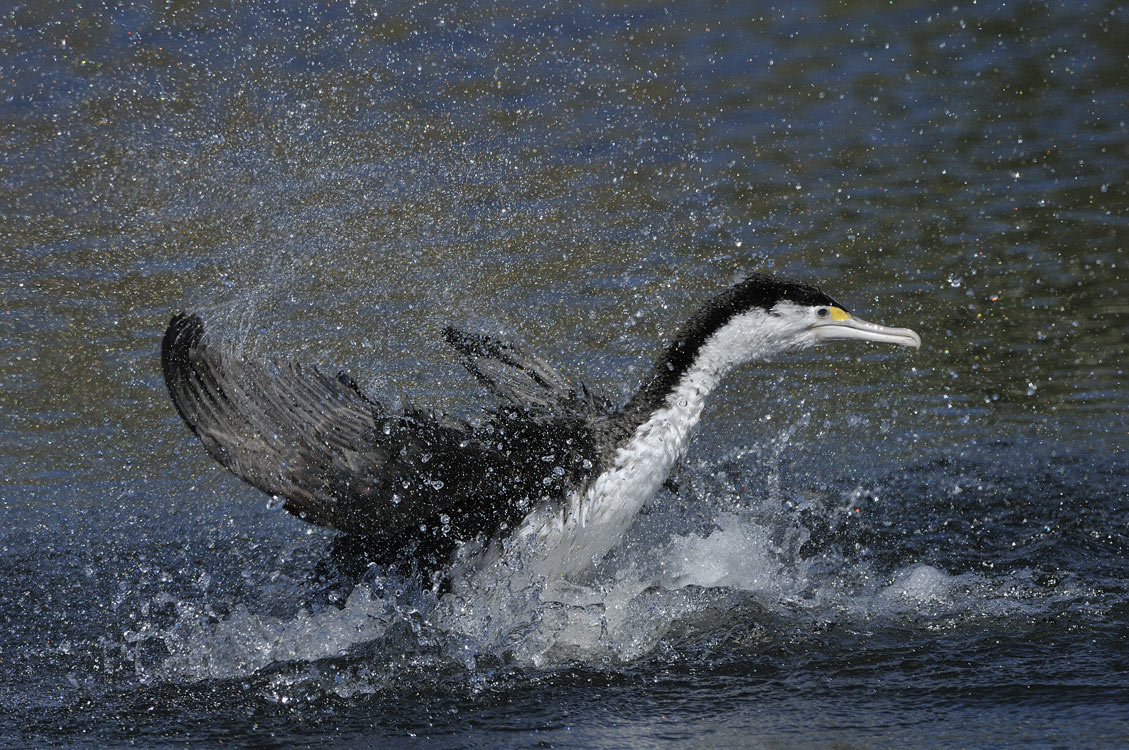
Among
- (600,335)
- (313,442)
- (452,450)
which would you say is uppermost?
(600,335)

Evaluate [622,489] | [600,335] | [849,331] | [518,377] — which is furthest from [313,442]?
[600,335]

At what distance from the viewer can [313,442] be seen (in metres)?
4.46

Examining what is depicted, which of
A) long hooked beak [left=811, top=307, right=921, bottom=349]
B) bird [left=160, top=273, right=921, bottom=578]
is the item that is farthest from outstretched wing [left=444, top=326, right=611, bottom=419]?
long hooked beak [left=811, top=307, right=921, bottom=349]

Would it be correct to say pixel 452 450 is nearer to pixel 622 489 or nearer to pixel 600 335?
pixel 622 489

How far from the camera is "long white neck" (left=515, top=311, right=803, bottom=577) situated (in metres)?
4.36

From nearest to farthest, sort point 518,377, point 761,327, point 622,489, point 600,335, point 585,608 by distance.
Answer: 1. point 585,608
2. point 622,489
3. point 761,327
4. point 518,377
5. point 600,335

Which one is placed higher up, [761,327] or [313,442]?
[761,327]

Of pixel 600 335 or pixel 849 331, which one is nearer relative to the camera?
pixel 849 331

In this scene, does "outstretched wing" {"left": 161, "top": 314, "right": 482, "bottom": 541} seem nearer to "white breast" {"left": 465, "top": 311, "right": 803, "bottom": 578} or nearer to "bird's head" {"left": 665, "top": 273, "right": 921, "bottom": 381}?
"white breast" {"left": 465, "top": 311, "right": 803, "bottom": 578}

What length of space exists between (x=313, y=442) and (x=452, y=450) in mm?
498

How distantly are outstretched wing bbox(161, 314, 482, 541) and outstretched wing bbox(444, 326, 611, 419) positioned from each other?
1.53 feet

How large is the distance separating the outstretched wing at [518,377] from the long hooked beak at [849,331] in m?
0.90

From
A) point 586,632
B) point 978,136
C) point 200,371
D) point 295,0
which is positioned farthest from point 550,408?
point 295,0

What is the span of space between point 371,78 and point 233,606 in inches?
239
